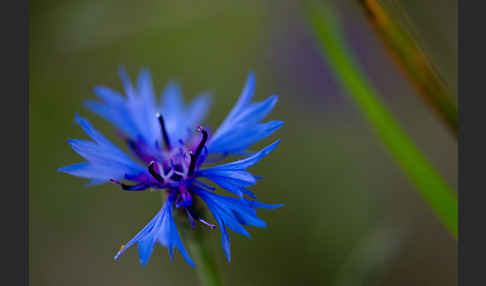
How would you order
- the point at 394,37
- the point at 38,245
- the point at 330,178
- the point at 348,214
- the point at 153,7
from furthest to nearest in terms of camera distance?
the point at 330,178 < the point at 38,245 < the point at 348,214 < the point at 153,7 < the point at 394,37

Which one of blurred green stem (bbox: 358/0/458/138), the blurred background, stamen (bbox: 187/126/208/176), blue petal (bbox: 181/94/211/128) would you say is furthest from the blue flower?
the blurred background

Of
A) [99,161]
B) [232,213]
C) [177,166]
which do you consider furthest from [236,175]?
[99,161]

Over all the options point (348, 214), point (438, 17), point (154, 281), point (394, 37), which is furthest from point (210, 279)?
point (438, 17)

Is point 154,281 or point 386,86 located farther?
point 386,86

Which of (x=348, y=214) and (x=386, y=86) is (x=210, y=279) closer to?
(x=348, y=214)

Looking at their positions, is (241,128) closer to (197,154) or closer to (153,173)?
(197,154)

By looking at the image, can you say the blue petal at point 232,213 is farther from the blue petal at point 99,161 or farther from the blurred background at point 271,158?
the blurred background at point 271,158

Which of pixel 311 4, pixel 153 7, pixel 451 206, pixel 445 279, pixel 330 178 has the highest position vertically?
pixel 153 7
